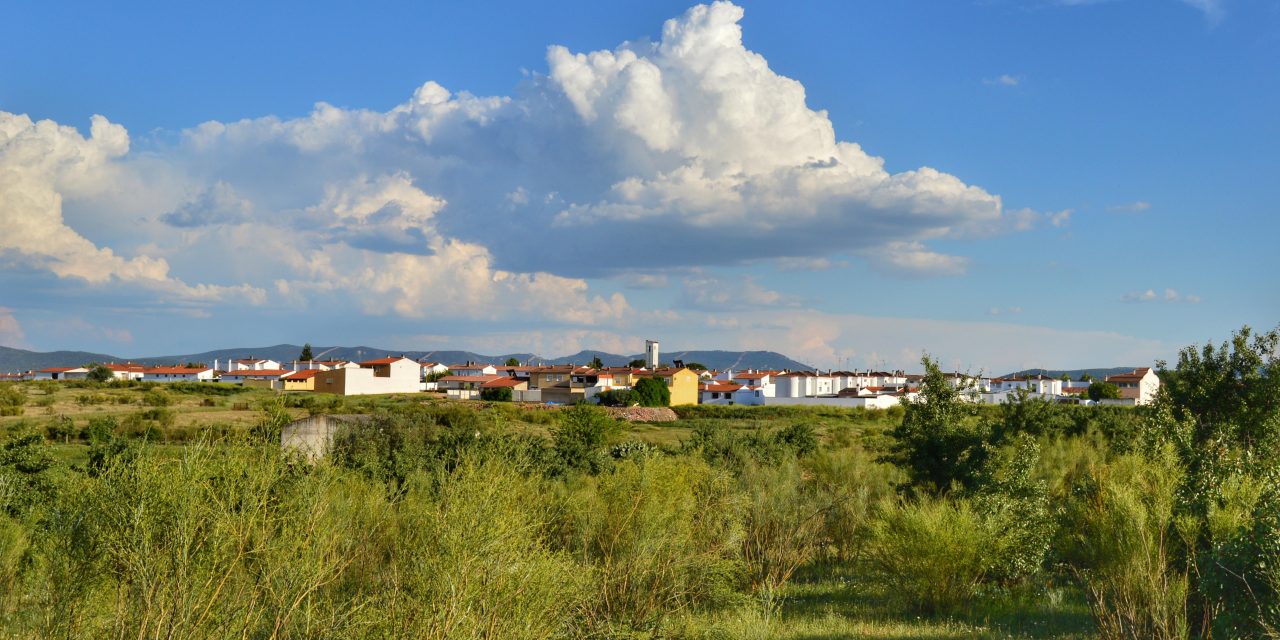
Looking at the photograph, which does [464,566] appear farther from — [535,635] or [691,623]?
[691,623]

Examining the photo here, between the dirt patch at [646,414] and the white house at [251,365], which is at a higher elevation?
the white house at [251,365]

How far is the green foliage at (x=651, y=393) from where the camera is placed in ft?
268

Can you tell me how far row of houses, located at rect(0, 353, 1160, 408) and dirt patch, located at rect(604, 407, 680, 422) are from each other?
12.6 meters

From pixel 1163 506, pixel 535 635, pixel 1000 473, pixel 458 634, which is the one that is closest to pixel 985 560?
pixel 1000 473

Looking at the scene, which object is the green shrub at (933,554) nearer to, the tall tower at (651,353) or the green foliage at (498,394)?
the green foliage at (498,394)

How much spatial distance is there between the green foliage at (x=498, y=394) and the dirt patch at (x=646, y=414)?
68.5 feet

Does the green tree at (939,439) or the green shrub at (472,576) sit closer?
the green shrub at (472,576)

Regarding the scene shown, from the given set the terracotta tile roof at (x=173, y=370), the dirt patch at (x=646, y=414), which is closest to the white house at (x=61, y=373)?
the terracotta tile roof at (x=173, y=370)

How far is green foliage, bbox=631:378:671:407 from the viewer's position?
81812 mm

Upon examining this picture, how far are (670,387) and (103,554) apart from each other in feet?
275

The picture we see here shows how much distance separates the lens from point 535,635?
758cm

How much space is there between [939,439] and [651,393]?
206 ft

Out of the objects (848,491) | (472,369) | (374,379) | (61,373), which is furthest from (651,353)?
(848,491)

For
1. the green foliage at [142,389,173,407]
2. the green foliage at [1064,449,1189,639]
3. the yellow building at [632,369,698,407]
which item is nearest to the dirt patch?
the yellow building at [632,369,698,407]
